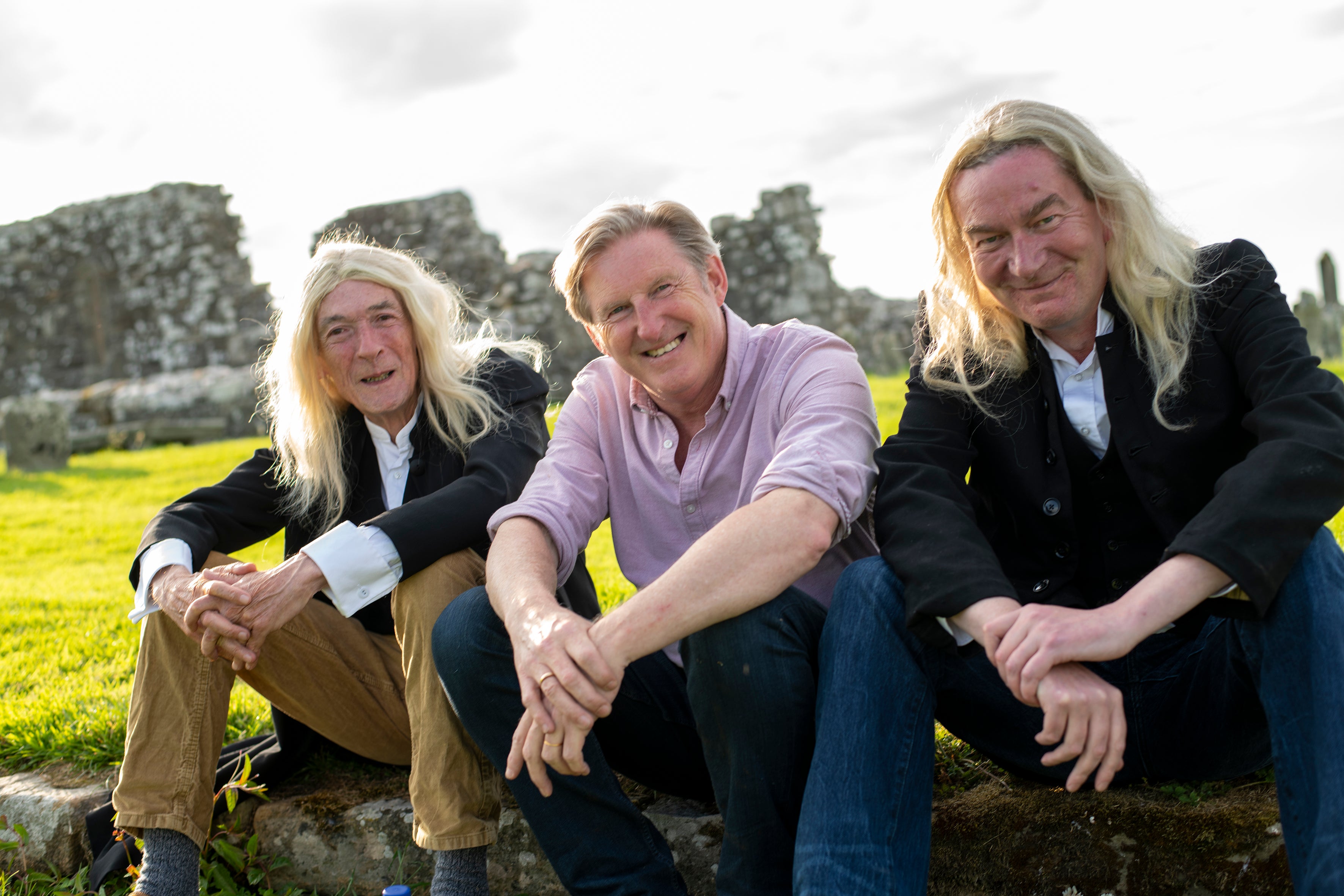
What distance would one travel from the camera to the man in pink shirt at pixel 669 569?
77.8 inches

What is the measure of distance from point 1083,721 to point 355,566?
1.65 m

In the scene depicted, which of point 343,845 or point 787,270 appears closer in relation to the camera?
point 343,845

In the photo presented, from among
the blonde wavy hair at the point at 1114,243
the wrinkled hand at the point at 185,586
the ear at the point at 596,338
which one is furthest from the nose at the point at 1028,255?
the wrinkled hand at the point at 185,586

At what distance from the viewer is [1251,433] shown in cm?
210

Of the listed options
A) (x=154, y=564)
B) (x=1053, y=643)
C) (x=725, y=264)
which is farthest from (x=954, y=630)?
(x=725, y=264)

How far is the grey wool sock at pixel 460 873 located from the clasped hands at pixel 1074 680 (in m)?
1.24

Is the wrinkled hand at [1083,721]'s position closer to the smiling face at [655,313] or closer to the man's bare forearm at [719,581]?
the man's bare forearm at [719,581]

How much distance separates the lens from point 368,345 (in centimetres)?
290

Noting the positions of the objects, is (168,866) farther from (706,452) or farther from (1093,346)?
(1093,346)

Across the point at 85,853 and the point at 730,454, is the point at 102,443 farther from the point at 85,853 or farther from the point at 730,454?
the point at 730,454

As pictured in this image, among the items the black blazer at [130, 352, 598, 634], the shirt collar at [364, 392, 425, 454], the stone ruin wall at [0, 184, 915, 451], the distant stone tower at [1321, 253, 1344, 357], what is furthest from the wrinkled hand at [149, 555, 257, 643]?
the distant stone tower at [1321, 253, 1344, 357]

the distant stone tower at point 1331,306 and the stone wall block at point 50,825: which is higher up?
the distant stone tower at point 1331,306

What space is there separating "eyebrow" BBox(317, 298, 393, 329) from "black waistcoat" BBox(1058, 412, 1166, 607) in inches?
72.9

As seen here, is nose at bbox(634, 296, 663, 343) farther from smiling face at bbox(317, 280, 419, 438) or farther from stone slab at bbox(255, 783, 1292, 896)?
stone slab at bbox(255, 783, 1292, 896)
